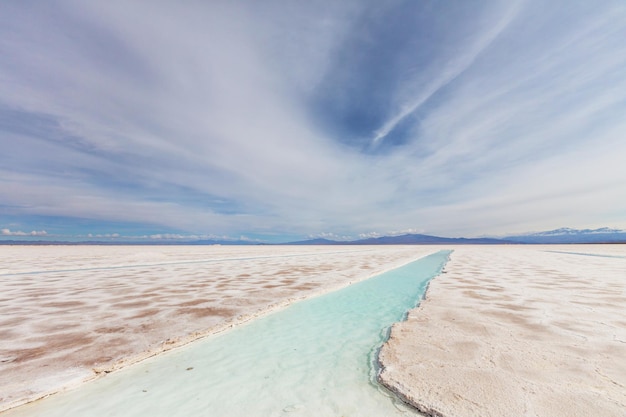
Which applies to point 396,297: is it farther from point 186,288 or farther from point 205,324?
point 186,288

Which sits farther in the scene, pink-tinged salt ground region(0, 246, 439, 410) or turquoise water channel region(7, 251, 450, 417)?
pink-tinged salt ground region(0, 246, 439, 410)

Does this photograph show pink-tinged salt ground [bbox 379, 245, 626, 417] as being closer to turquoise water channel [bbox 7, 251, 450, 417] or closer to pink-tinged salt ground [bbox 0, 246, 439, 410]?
turquoise water channel [bbox 7, 251, 450, 417]

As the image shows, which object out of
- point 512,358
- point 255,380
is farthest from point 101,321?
point 512,358

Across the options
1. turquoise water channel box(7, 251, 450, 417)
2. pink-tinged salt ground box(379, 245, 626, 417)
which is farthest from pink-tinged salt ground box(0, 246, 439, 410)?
pink-tinged salt ground box(379, 245, 626, 417)

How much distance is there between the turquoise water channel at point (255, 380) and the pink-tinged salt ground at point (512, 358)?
446 mm

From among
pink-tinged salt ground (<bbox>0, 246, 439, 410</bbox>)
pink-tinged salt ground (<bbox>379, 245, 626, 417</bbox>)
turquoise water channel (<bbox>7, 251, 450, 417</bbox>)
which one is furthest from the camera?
pink-tinged salt ground (<bbox>0, 246, 439, 410</bbox>)

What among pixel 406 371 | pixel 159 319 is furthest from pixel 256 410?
pixel 159 319

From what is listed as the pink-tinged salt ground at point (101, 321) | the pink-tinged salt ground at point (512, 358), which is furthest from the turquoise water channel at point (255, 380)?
the pink-tinged salt ground at point (512, 358)

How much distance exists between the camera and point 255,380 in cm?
383

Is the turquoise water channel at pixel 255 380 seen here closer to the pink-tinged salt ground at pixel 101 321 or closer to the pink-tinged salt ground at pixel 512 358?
the pink-tinged salt ground at pixel 101 321

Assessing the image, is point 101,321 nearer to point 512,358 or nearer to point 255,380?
point 255,380

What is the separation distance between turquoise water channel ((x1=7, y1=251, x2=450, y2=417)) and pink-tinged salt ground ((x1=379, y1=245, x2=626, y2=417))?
1.46 ft

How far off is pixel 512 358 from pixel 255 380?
136 inches

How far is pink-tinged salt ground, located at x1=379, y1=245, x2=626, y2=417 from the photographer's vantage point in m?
2.84
